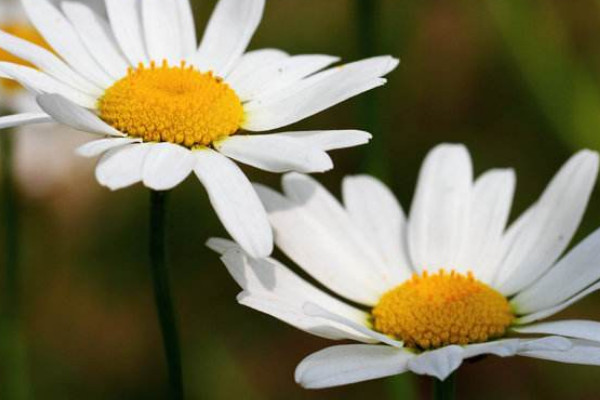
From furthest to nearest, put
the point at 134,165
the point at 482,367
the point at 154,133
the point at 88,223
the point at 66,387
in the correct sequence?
1. the point at 88,223
2. the point at 482,367
3. the point at 66,387
4. the point at 154,133
5. the point at 134,165

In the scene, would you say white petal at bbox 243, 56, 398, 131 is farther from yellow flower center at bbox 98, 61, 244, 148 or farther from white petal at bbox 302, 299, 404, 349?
white petal at bbox 302, 299, 404, 349

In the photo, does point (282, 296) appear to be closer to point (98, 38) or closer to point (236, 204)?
point (236, 204)

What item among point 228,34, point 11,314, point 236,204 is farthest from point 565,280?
point 11,314

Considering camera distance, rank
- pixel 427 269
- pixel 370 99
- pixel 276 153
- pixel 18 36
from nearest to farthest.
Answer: pixel 276 153, pixel 427 269, pixel 370 99, pixel 18 36

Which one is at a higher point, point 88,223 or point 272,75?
point 272,75

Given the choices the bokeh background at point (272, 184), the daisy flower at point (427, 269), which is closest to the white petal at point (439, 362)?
the daisy flower at point (427, 269)

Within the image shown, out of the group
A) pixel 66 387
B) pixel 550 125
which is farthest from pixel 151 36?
pixel 550 125

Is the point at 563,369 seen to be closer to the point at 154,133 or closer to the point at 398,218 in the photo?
the point at 398,218
